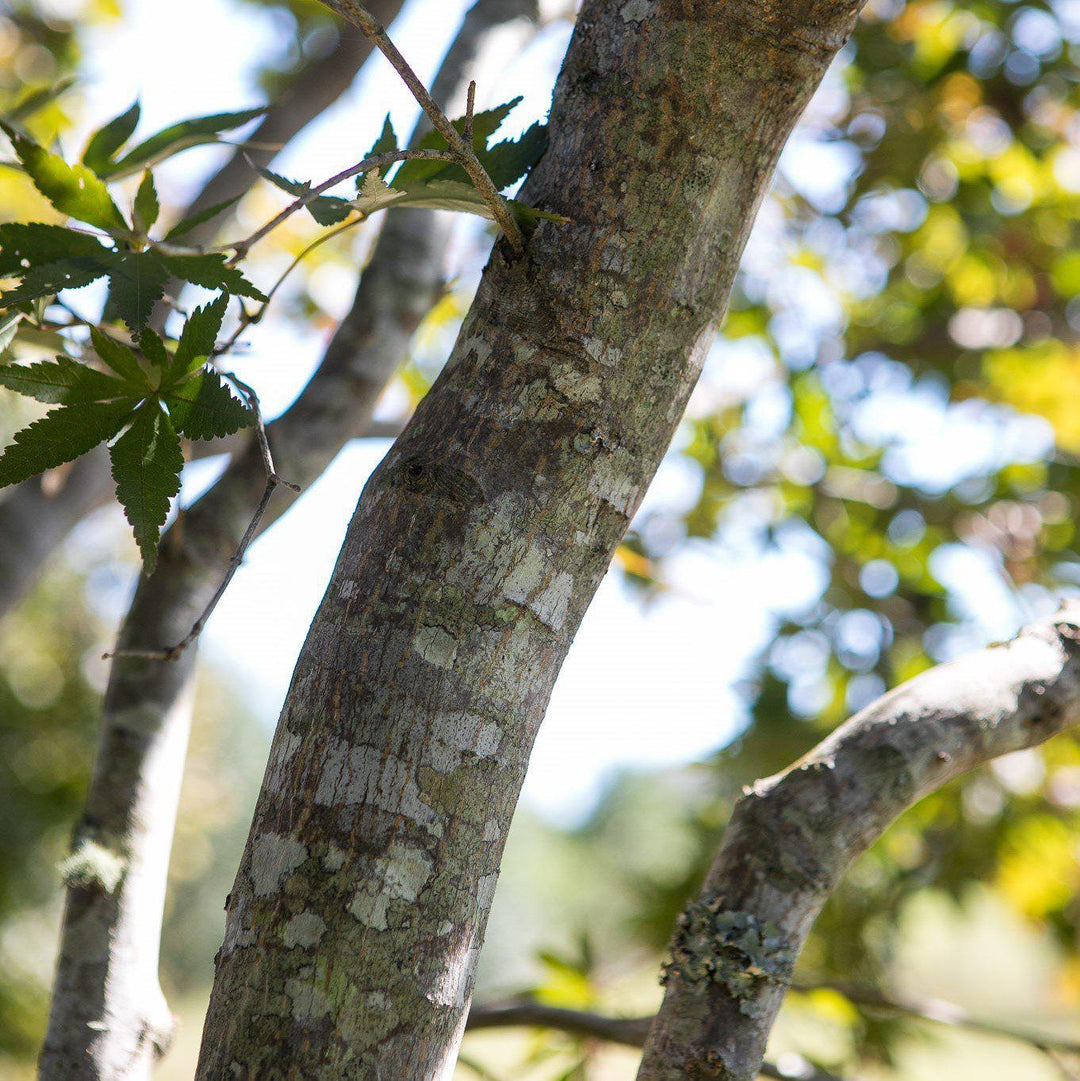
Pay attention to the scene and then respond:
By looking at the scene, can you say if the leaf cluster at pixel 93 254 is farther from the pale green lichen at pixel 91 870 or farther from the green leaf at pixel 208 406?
the pale green lichen at pixel 91 870

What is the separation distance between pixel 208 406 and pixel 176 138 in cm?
33

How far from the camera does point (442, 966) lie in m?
0.47

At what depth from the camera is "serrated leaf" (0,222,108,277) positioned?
589mm

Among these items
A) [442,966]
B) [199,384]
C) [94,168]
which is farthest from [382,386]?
[442,966]

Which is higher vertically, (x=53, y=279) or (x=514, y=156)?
(x=514, y=156)

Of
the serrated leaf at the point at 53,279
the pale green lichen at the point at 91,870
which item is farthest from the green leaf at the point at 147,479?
the pale green lichen at the point at 91,870

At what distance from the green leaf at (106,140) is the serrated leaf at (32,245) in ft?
0.67

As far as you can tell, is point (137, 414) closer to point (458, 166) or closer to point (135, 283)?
point (135, 283)

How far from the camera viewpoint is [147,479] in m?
0.56

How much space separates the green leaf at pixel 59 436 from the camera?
0.55 metres

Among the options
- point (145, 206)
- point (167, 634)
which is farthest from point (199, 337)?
point (167, 634)

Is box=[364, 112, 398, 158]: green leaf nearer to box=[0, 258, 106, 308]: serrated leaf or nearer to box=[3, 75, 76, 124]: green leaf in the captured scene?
box=[0, 258, 106, 308]: serrated leaf

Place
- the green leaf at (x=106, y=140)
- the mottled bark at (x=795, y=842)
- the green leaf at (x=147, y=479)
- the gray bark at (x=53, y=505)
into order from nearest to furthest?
the green leaf at (x=147, y=479) → the mottled bark at (x=795, y=842) → the green leaf at (x=106, y=140) → the gray bark at (x=53, y=505)

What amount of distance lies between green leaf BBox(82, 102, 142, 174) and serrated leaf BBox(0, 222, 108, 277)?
203 mm
